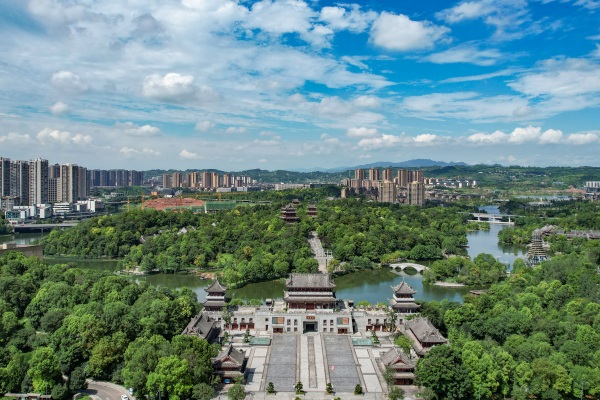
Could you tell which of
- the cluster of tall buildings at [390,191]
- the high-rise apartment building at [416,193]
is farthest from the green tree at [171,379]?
the high-rise apartment building at [416,193]

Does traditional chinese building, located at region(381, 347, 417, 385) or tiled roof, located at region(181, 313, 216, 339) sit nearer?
traditional chinese building, located at region(381, 347, 417, 385)

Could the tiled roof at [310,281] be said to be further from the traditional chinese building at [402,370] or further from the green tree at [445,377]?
the green tree at [445,377]

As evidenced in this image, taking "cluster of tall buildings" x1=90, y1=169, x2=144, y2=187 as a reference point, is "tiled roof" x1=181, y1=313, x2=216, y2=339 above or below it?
below

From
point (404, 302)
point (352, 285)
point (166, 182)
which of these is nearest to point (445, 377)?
point (404, 302)

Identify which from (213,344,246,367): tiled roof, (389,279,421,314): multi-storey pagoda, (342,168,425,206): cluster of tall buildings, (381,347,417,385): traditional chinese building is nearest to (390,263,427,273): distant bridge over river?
(389,279,421,314): multi-storey pagoda

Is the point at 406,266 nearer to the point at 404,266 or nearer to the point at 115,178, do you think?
the point at 404,266

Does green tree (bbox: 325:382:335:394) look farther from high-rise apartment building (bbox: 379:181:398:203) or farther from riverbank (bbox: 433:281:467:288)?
high-rise apartment building (bbox: 379:181:398:203)
